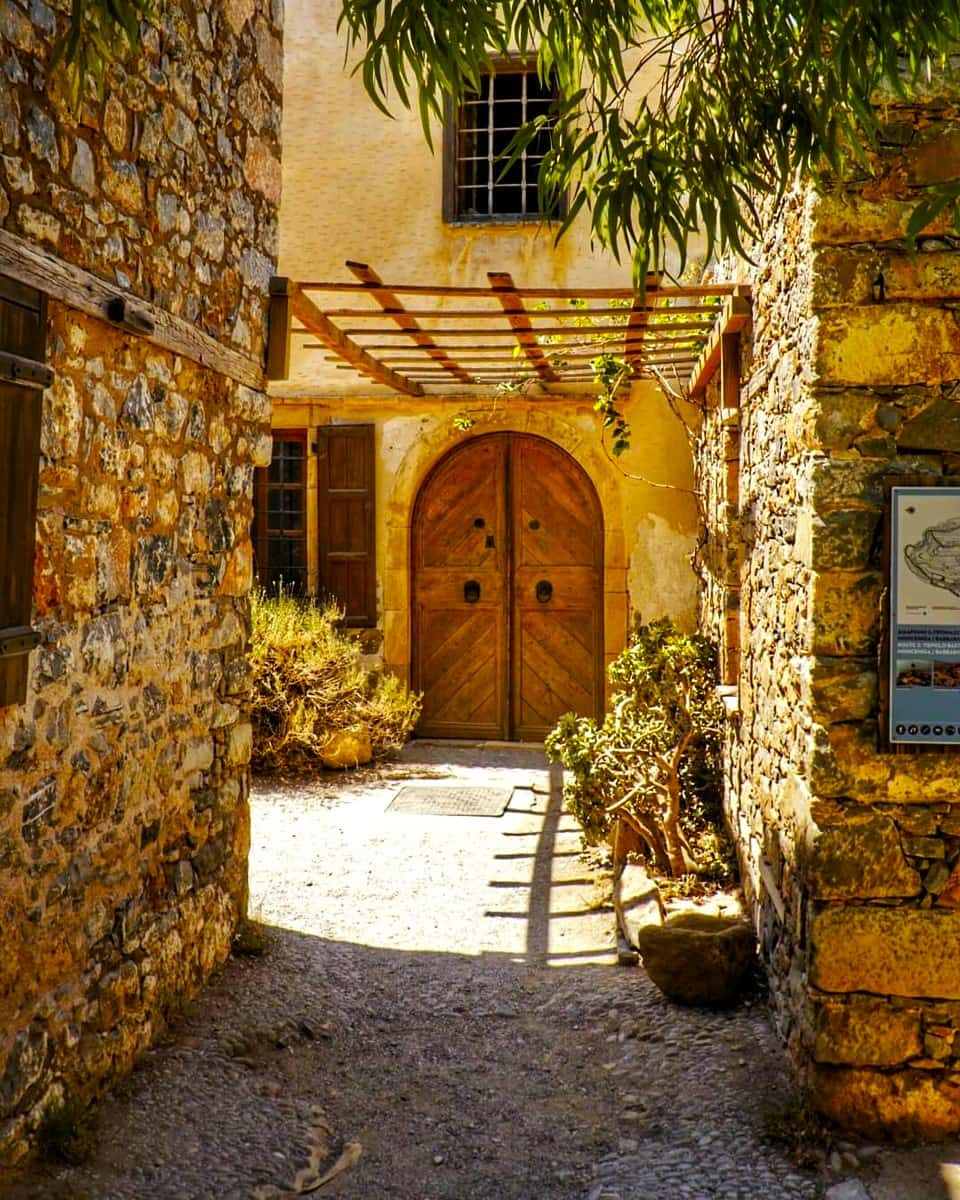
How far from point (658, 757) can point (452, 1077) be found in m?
2.12

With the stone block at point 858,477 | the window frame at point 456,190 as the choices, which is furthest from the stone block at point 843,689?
the window frame at point 456,190

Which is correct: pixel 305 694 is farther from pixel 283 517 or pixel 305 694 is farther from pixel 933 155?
→ pixel 933 155

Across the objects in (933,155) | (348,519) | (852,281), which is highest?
(933,155)

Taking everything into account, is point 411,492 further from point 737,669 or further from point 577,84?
point 577,84

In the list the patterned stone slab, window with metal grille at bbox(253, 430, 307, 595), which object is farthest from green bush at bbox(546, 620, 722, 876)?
window with metal grille at bbox(253, 430, 307, 595)

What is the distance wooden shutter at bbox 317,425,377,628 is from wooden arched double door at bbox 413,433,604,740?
1.28 feet

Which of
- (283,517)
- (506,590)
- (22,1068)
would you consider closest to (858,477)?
(22,1068)

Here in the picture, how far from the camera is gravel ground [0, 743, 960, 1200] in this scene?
3113mm

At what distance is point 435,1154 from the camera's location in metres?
3.36

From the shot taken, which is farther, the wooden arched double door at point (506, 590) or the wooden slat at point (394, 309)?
the wooden arched double door at point (506, 590)

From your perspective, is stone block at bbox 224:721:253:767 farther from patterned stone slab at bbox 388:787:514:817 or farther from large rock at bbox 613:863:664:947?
patterned stone slab at bbox 388:787:514:817

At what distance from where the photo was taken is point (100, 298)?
3.19 m

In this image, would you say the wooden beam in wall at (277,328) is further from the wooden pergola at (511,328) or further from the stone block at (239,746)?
the stone block at (239,746)

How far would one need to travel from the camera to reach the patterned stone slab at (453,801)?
7.05 m
